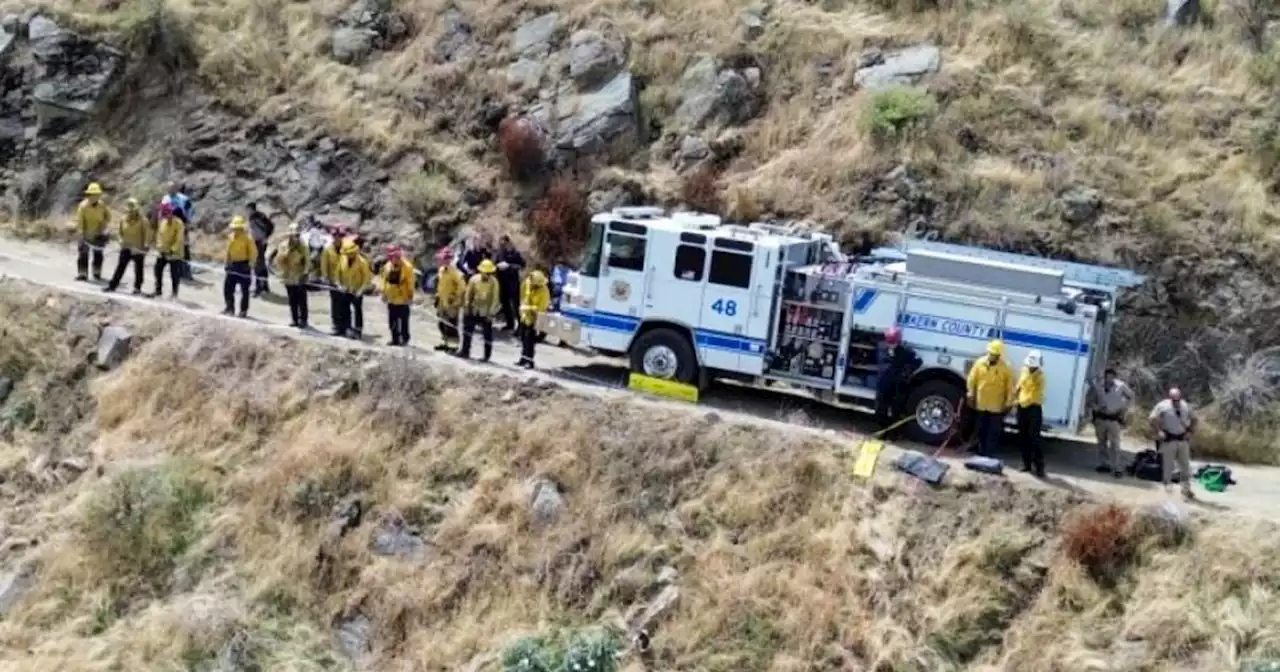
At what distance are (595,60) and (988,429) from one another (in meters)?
13.1

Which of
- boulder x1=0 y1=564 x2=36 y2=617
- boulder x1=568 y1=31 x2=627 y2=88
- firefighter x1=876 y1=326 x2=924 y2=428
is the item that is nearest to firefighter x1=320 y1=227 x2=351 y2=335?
boulder x1=0 y1=564 x2=36 y2=617

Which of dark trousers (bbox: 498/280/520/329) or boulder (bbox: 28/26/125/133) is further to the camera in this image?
boulder (bbox: 28/26/125/133)

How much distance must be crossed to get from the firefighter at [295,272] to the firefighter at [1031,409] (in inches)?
424

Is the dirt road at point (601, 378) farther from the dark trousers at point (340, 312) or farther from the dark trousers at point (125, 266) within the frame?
the dark trousers at point (340, 312)

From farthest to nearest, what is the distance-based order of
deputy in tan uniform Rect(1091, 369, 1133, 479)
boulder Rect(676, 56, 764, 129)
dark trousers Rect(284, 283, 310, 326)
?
boulder Rect(676, 56, 764, 129) < dark trousers Rect(284, 283, 310, 326) < deputy in tan uniform Rect(1091, 369, 1133, 479)

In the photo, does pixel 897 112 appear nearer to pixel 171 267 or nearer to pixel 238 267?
pixel 238 267

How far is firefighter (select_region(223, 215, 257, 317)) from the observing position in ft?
71.7

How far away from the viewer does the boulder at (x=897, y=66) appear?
2627 centimetres

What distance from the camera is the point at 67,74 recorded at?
2859cm

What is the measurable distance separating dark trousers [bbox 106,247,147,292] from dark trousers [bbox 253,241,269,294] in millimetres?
1920

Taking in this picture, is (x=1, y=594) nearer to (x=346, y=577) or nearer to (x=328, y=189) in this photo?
(x=346, y=577)

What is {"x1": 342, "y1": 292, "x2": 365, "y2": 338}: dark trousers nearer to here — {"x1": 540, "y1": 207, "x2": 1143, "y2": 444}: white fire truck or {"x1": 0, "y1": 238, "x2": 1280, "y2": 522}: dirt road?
{"x1": 0, "y1": 238, "x2": 1280, "y2": 522}: dirt road

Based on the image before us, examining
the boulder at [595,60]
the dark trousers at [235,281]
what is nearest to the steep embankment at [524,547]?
the dark trousers at [235,281]

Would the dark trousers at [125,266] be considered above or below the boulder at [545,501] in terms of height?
above
